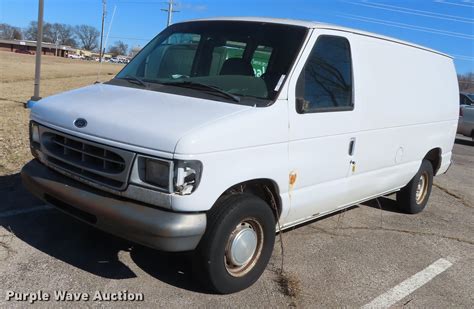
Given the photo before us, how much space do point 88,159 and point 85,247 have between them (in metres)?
1.03

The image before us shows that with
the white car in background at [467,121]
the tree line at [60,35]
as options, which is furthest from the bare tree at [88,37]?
the white car in background at [467,121]

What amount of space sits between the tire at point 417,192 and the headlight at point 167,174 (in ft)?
13.0

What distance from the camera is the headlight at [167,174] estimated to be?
3.34 meters

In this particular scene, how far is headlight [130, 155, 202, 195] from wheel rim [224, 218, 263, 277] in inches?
23.9

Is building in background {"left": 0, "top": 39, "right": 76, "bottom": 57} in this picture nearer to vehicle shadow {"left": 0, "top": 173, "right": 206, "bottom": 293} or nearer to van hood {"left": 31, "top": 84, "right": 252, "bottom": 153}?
vehicle shadow {"left": 0, "top": 173, "right": 206, "bottom": 293}

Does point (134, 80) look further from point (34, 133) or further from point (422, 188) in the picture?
point (422, 188)

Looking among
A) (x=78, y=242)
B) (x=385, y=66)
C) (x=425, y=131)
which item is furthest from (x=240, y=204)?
(x=425, y=131)

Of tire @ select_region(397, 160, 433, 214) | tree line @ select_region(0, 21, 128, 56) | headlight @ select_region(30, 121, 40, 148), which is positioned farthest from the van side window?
tree line @ select_region(0, 21, 128, 56)

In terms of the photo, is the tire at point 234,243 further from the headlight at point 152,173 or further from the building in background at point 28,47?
the building in background at point 28,47

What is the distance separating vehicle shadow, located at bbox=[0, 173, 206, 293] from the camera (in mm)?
4086

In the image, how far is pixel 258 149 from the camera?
381 cm

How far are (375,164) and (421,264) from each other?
3.53 feet

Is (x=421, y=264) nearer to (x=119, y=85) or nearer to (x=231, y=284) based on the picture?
(x=231, y=284)

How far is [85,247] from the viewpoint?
443cm
